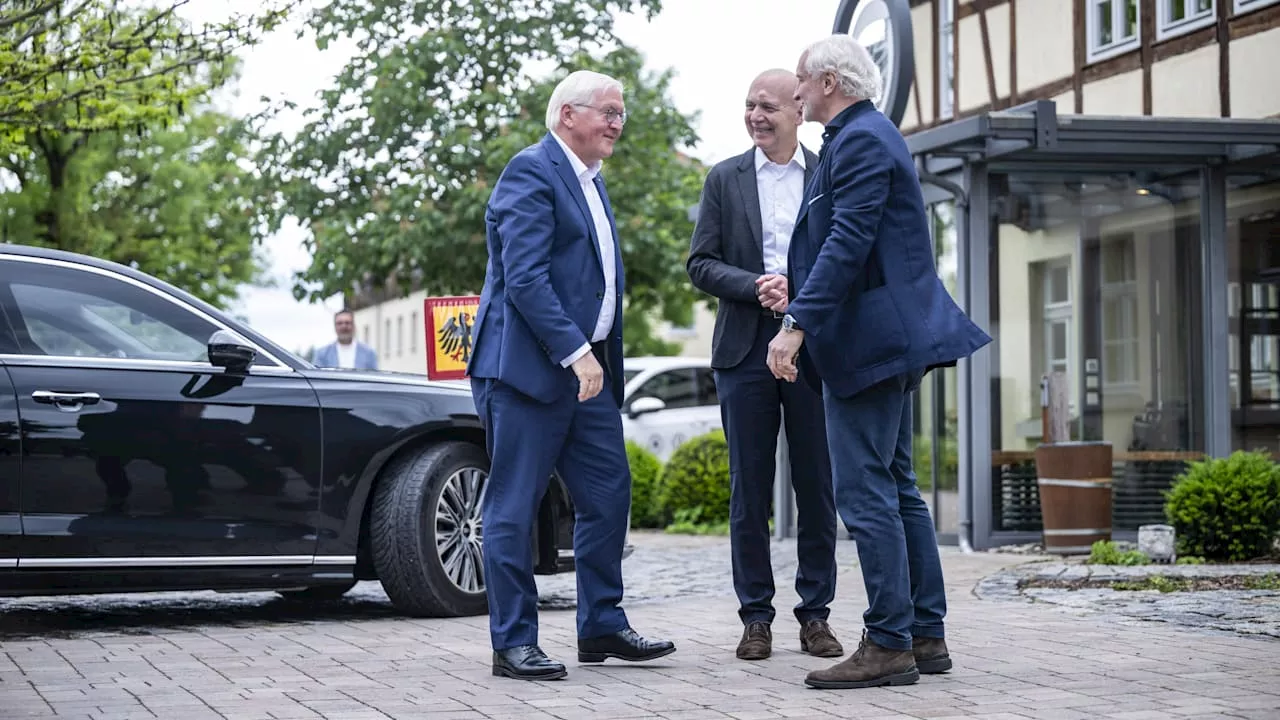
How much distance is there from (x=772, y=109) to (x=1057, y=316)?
293 inches

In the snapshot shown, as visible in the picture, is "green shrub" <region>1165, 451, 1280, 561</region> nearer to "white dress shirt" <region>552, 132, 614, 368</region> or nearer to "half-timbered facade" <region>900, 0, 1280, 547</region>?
"half-timbered facade" <region>900, 0, 1280, 547</region>

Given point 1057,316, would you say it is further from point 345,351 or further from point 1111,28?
point 345,351

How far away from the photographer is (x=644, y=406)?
730 inches

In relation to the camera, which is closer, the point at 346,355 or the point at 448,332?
the point at 448,332

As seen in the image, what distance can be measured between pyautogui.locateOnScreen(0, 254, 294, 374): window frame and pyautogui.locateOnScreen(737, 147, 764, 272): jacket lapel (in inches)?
92.1

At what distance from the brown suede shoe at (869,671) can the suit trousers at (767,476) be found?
2.88ft

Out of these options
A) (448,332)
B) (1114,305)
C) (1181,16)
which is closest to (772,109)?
(448,332)

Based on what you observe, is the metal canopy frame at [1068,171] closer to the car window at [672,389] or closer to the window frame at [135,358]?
the window frame at [135,358]

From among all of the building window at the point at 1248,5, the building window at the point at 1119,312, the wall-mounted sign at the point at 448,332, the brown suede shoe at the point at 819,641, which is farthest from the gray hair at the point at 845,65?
the building window at the point at 1248,5

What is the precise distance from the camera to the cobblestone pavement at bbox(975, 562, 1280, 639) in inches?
287

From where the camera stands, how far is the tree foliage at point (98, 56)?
38.6 feet

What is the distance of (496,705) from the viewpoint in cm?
518

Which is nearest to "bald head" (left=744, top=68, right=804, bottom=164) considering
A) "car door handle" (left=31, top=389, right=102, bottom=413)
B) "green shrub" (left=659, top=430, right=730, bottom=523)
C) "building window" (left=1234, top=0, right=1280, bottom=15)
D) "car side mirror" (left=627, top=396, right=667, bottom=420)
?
"car door handle" (left=31, top=389, right=102, bottom=413)

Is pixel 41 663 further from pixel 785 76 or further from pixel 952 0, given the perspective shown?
pixel 952 0
